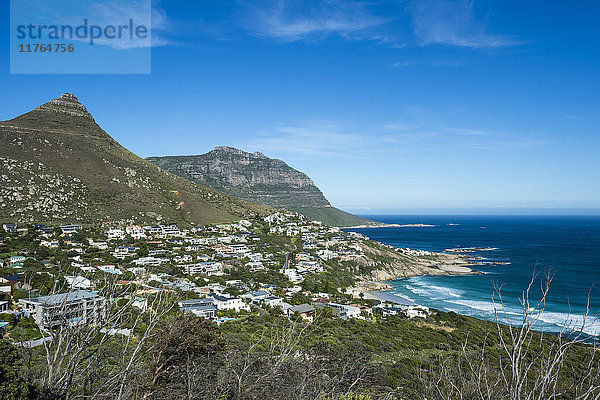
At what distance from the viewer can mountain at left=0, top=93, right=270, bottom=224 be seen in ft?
139

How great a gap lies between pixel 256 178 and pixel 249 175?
3.48 metres

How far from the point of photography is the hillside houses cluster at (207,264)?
25.0 meters

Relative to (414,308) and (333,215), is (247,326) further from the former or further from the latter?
(333,215)

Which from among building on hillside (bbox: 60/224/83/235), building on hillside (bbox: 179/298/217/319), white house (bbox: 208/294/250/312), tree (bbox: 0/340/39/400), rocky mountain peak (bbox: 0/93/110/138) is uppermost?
rocky mountain peak (bbox: 0/93/110/138)

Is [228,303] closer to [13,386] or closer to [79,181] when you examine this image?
[13,386]

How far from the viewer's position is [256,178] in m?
138

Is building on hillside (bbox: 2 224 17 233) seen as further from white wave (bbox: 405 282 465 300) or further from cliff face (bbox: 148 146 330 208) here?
cliff face (bbox: 148 146 330 208)

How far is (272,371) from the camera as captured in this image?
746 cm

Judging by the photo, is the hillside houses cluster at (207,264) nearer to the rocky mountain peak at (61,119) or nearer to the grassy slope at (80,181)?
the grassy slope at (80,181)

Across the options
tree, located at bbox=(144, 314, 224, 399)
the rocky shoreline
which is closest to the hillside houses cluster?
the rocky shoreline

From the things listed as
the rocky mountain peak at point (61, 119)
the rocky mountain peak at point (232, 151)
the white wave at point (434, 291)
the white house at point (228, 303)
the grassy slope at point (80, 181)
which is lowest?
the white wave at point (434, 291)

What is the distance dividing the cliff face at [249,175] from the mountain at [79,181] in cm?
5223

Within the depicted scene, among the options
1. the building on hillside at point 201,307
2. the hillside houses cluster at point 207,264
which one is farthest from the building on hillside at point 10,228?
the building on hillside at point 201,307

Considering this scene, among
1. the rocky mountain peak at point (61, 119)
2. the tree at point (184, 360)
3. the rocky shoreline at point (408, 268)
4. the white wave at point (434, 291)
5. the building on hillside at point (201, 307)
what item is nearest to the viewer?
the tree at point (184, 360)
